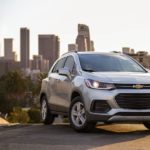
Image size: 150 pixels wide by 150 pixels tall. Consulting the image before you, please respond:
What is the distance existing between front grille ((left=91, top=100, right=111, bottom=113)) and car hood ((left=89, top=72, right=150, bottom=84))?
1.34 ft

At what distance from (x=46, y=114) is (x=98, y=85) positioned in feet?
10.4

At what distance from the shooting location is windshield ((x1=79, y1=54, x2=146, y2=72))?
42.5 ft

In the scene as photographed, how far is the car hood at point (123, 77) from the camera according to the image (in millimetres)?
11922

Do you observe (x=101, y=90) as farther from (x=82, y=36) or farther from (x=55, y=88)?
(x=82, y=36)

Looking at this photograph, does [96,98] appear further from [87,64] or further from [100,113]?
[87,64]

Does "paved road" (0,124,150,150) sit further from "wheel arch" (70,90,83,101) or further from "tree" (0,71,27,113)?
"tree" (0,71,27,113)

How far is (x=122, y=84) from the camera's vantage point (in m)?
11.9

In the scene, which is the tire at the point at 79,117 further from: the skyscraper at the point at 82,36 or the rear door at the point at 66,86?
the skyscraper at the point at 82,36

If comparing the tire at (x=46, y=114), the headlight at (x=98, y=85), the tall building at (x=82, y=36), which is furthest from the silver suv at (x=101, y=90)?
the tall building at (x=82, y=36)

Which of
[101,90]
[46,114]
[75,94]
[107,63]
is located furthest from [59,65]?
[101,90]

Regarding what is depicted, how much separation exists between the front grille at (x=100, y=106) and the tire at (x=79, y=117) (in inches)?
11.2

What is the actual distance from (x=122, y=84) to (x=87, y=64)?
139cm

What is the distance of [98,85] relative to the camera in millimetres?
11977

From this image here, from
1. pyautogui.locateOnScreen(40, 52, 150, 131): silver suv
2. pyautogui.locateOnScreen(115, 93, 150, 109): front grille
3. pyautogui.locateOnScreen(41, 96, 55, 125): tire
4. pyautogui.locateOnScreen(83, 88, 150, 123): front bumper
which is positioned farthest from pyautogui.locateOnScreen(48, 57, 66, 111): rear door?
pyautogui.locateOnScreen(115, 93, 150, 109): front grille
